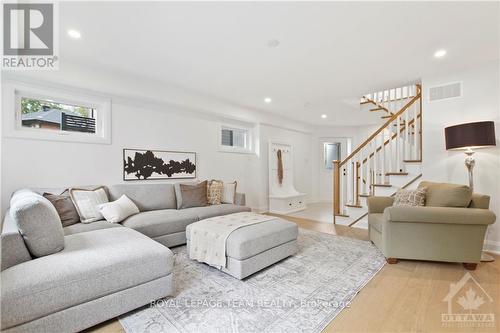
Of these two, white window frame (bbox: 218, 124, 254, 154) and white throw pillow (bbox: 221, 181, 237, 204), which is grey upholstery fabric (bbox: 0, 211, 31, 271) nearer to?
white throw pillow (bbox: 221, 181, 237, 204)

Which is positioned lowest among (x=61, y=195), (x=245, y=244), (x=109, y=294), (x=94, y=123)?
(x=109, y=294)

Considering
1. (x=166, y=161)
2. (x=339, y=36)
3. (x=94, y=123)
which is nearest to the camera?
(x=339, y=36)

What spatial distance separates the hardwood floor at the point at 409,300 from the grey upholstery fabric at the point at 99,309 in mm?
124

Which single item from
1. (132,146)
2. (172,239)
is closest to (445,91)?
(172,239)

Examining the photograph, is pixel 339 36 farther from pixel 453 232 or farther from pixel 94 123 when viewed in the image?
pixel 94 123

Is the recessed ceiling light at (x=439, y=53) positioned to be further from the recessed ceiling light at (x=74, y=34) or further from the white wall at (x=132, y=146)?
the recessed ceiling light at (x=74, y=34)

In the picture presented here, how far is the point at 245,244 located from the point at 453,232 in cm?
227

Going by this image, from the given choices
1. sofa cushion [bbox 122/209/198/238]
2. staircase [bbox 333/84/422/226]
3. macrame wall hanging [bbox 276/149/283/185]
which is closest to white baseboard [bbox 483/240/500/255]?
staircase [bbox 333/84/422/226]

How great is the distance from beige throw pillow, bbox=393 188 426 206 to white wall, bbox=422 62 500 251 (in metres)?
0.82

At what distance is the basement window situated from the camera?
201 inches

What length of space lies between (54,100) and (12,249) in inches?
95.8

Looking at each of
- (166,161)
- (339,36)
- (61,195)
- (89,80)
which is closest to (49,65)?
(89,80)

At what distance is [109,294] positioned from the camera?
1585 millimetres

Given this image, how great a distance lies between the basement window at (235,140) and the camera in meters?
5.10
